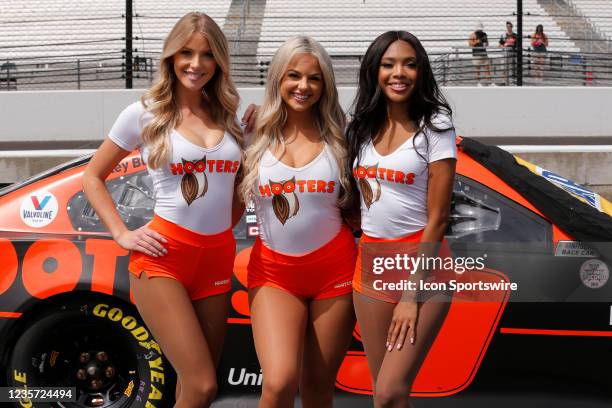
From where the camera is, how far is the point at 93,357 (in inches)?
157

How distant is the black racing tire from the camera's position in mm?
3928

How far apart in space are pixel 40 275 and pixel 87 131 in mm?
10261

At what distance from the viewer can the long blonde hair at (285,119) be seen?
3.15 metres

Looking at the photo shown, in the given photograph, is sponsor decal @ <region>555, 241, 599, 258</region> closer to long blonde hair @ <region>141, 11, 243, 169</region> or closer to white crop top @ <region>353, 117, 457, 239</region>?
white crop top @ <region>353, 117, 457, 239</region>

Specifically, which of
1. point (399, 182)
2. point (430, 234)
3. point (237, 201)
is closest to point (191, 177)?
point (237, 201)

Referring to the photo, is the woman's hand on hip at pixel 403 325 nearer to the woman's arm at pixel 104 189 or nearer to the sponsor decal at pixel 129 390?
the woman's arm at pixel 104 189

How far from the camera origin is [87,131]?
13828 millimetres

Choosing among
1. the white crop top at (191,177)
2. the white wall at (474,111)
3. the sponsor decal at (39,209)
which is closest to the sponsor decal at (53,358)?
the sponsor decal at (39,209)

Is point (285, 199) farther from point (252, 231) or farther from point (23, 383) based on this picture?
point (23, 383)

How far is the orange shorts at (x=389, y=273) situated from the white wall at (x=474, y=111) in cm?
1070

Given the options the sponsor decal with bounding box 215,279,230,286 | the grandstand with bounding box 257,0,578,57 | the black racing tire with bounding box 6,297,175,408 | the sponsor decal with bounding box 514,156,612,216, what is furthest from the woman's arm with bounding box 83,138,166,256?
the grandstand with bounding box 257,0,578,57

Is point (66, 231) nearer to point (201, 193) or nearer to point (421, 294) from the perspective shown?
point (201, 193)

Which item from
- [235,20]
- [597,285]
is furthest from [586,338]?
[235,20]

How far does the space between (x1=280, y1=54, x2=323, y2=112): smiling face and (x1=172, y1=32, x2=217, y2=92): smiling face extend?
28 centimetres
